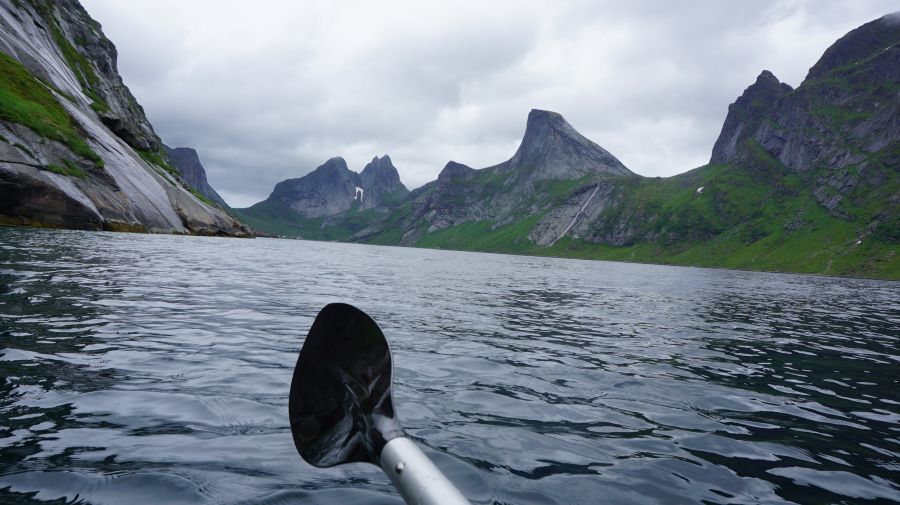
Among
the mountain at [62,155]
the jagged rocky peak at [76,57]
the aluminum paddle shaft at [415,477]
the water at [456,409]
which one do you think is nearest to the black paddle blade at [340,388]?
the aluminum paddle shaft at [415,477]

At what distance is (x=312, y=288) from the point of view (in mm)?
25172

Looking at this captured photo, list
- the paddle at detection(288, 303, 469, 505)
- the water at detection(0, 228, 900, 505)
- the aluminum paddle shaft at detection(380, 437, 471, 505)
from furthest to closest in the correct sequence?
the water at detection(0, 228, 900, 505), the paddle at detection(288, 303, 469, 505), the aluminum paddle shaft at detection(380, 437, 471, 505)

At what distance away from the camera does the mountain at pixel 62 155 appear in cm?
4869

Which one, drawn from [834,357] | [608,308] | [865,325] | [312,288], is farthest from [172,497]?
[865,325]

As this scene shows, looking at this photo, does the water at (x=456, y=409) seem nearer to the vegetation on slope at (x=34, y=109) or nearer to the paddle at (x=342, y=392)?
the paddle at (x=342, y=392)

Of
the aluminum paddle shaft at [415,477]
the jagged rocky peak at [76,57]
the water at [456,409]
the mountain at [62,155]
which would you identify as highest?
the jagged rocky peak at [76,57]

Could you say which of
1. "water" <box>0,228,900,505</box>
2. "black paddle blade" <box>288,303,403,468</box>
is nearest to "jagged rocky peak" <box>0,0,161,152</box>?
"water" <box>0,228,900,505</box>

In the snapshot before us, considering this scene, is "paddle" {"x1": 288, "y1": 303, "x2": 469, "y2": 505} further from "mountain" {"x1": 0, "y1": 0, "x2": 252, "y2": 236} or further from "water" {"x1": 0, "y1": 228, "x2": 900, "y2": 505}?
"mountain" {"x1": 0, "y1": 0, "x2": 252, "y2": 236}

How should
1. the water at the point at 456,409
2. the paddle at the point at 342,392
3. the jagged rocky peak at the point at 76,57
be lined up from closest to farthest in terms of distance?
1. the paddle at the point at 342,392
2. the water at the point at 456,409
3. the jagged rocky peak at the point at 76,57

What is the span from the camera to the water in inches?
199

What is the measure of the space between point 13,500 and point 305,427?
9.20 ft

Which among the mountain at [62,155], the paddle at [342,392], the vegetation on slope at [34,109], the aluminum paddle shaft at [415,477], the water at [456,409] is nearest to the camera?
the aluminum paddle shaft at [415,477]

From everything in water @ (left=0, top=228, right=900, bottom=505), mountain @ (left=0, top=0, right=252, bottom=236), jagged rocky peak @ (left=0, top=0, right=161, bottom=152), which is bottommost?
water @ (left=0, top=228, right=900, bottom=505)

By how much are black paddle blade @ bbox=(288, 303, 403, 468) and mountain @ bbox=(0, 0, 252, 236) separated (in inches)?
2368
